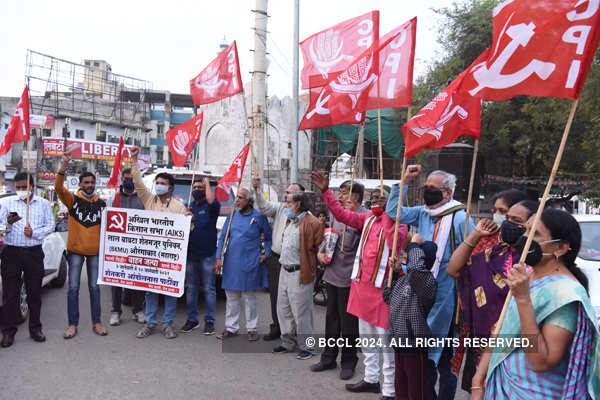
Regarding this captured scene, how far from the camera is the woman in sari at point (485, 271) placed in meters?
2.68

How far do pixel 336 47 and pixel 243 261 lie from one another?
280 cm

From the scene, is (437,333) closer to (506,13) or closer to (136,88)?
(506,13)

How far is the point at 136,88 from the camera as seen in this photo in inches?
1937

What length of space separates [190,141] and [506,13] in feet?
15.7

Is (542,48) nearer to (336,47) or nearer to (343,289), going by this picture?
(343,289)

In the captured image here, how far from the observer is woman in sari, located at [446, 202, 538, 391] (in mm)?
2678

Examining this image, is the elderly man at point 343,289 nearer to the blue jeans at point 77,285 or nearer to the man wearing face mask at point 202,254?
the man wearing face mask at point 202,254

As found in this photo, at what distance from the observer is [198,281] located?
20.6 feet

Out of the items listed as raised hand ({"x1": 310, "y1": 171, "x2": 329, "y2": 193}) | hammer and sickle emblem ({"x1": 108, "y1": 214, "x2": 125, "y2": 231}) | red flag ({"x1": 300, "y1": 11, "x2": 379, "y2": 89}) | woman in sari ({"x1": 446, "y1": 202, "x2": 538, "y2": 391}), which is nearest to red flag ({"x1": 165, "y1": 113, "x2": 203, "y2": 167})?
hammer and sickle emblem ({"x1": 108, "y1": 214, "x2": 125, "y2": 231})

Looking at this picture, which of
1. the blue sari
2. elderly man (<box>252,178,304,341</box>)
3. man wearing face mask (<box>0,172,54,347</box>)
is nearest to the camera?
the blue sari

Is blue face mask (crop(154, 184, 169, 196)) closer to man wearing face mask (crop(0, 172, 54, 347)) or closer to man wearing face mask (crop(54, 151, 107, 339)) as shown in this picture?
man wearing face mask (crop(54, 151, 107, 339))

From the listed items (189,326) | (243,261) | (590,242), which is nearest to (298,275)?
(243,261)

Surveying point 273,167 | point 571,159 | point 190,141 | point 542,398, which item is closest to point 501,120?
point 571,159

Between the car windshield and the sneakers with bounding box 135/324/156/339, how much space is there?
5.45 m
